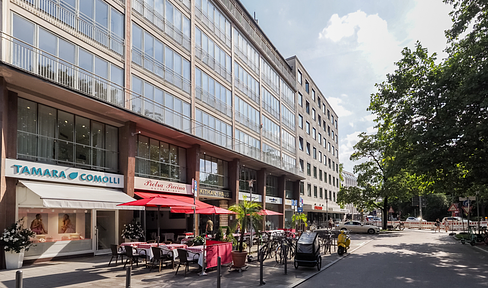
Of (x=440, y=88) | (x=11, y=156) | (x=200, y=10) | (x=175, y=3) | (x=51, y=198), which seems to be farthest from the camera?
(x=200, y=10)

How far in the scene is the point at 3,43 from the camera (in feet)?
44.7

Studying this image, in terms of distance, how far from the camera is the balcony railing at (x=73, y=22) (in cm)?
1541

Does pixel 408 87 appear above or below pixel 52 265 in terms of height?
above

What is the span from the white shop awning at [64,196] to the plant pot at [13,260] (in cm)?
200

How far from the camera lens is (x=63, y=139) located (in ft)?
55.4

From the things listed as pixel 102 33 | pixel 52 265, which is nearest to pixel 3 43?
pixel 102 33

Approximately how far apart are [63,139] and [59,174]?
183 cm

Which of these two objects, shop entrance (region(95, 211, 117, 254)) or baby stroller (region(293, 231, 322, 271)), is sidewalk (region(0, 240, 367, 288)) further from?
shop entrance (region(95, 211, 117, 254))

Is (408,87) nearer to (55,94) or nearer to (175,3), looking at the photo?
(175,3)

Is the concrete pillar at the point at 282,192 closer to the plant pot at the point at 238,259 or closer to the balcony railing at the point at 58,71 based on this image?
the balcony railing at the point at 58,71

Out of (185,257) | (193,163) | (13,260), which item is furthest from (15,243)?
(193,163)

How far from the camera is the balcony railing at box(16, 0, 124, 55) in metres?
15.4

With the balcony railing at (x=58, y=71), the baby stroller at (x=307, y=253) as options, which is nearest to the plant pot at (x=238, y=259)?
the baby stroller at (x=307, y=253)

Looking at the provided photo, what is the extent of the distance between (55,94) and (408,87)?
1801cm
